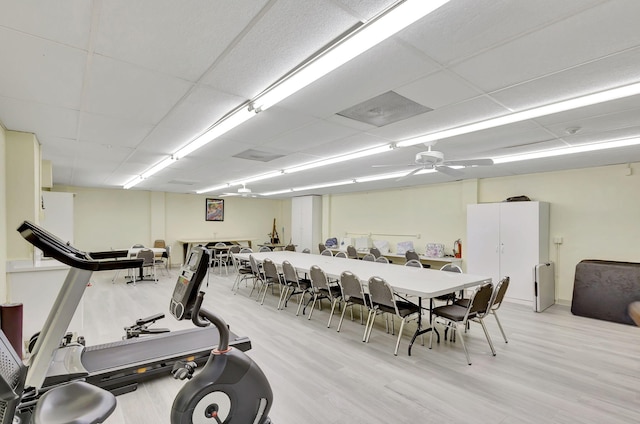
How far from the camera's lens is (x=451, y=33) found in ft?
5.50

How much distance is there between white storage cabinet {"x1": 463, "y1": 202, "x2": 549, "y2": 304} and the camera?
5.38 meters

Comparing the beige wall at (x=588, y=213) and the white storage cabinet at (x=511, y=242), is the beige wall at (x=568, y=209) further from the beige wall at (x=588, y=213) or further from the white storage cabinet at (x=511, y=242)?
the white storage cabinet at (x=511, y=242)

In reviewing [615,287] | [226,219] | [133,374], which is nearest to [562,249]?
[615,287]

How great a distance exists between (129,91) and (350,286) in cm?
322

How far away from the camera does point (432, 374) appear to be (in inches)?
115

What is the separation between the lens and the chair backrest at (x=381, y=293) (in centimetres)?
352

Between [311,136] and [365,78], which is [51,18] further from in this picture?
[311,136]

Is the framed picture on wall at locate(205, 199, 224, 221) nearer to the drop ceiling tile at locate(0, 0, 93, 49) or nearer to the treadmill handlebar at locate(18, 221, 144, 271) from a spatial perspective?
the drop ceiling tile at locate(0, 0, 93, 49)

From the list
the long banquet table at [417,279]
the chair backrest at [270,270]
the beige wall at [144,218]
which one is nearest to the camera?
the long banquet table at [417,279]

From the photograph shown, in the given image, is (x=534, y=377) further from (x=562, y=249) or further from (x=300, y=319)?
(x=562, y=249)

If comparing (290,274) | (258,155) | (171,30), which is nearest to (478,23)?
(171,30)

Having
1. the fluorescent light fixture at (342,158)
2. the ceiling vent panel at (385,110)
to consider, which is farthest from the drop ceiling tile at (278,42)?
the fluorescent light fixture at (342,158)

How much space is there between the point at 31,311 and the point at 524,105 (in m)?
5.43

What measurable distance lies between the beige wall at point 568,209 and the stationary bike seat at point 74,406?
686 centimetres
